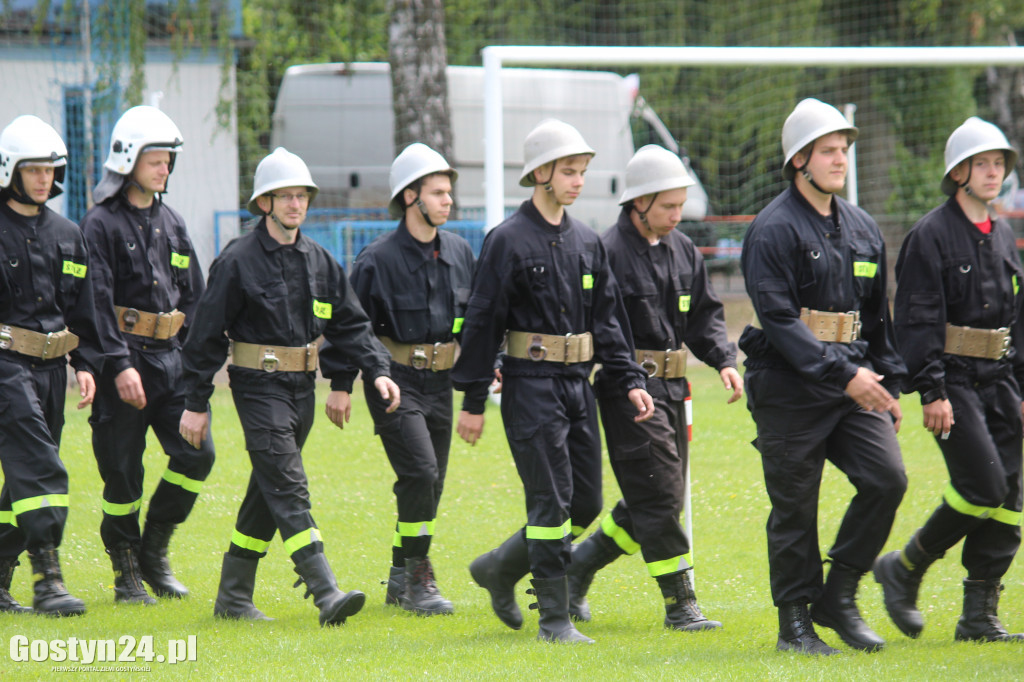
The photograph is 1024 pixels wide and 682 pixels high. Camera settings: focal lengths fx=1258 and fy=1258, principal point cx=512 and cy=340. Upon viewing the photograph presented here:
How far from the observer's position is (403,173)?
22.8ft

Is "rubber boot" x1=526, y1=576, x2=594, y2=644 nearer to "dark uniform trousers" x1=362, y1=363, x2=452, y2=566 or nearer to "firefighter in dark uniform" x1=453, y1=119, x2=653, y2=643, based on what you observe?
"firefighter in dark uniform" x1=453, y1=119, x2=653, y2=643

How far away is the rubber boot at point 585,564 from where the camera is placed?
6.65 metres

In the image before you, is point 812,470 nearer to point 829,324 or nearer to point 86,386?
point 829,324

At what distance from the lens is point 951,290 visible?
6074 mm

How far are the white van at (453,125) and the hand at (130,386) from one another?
40.1ft

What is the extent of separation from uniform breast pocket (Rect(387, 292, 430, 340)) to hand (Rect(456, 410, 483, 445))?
87 centimetres

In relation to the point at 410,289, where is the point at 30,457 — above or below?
below

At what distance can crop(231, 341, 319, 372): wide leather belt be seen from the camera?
623 centimetres

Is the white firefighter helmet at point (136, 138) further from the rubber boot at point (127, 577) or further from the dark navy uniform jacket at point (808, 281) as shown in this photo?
the dark navy uniform jacket at point (808, 281)

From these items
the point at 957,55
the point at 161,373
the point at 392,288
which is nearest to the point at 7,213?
the point at 161,373

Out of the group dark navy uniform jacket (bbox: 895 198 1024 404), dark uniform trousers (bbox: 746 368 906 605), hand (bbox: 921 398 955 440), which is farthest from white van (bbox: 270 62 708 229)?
dark uniform trousers (bbox: 746 368 906 605)

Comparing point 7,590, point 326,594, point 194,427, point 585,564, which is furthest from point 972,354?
point 7,590

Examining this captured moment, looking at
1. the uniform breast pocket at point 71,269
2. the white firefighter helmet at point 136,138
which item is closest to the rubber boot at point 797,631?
the uniform breast pocket at point 71,269

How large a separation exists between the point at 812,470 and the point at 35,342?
3876mm
